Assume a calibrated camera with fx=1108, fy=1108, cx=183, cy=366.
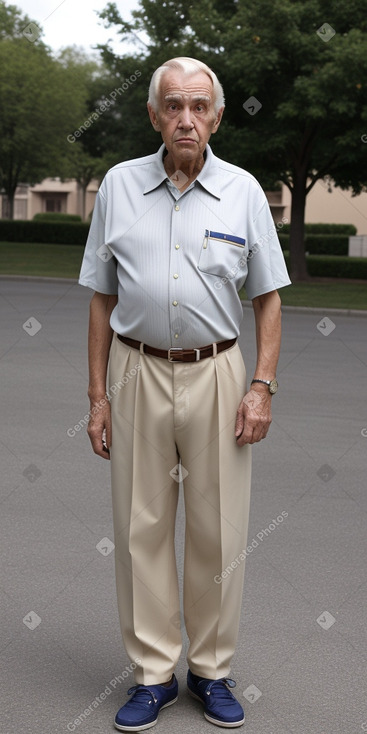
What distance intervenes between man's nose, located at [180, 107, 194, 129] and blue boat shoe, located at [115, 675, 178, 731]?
181 centimetres

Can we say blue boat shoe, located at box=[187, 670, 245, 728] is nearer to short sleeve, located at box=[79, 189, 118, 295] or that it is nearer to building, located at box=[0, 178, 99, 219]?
short sleeve, located at box=[79, 189, 118, 295]

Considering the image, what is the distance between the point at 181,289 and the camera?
3.44m

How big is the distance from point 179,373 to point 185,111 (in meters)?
0.81

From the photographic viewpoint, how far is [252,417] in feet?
11.6

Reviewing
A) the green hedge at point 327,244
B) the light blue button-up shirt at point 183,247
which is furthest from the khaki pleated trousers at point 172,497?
the green hedge at point 327,244

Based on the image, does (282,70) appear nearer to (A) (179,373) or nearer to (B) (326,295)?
(B) (326,295)

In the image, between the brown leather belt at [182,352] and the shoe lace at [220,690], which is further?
the shoe lace at [220,690]

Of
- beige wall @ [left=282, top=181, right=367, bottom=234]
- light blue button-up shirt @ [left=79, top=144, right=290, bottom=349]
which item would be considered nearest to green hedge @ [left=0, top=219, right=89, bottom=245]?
beige wall @ [left=282, top=181, right=367, bottom=234]

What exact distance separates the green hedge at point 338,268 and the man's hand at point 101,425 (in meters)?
27.7

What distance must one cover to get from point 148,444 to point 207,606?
22.8 inches

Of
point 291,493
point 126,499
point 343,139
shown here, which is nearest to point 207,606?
point 126,499

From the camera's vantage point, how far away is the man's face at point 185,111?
11.0 ft

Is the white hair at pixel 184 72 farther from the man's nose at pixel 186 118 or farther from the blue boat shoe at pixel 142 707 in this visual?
the blue boat shoe at pixel 142 707

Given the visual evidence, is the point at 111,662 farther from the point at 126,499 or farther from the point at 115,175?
the point at 115,175
